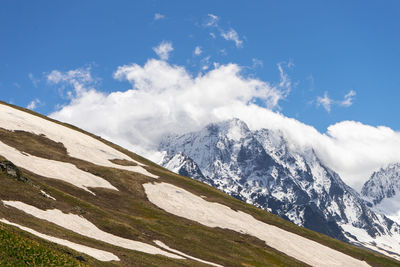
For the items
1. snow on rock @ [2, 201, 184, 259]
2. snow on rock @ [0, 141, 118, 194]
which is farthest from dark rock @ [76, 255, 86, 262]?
snow on rock @ [0, 141, 118, 194]

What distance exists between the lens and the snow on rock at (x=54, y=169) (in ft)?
310

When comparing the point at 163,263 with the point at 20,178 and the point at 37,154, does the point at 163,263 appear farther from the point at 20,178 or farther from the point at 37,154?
the point at 37,154

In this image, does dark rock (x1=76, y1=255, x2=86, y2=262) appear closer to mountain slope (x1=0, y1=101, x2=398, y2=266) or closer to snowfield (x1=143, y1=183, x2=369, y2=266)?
mountain slope (x1=0, y1=101, x2=398, y2=266)

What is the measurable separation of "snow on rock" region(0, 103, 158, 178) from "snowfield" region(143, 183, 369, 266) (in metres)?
16.7

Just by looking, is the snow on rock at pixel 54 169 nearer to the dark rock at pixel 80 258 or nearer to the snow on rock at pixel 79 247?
the snow on rock at pixel 79 247

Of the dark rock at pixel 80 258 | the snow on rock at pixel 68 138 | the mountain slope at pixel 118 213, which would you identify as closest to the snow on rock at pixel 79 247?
the mountain slope at pixel 118 213

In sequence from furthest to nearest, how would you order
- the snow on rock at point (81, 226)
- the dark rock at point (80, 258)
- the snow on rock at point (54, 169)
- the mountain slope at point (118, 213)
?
the snow on rock at point (54, 169) < the snow on rock at point (81, 226) < the mountain slope at point (118, 213) < the dark rock at point (80, 258)

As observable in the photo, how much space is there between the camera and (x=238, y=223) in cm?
11019

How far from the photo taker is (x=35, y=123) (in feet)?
467

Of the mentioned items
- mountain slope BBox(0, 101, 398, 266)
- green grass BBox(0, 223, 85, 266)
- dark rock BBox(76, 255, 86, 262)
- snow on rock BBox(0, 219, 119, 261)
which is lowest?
snow on rock BBox(0, 219, 119, 261)

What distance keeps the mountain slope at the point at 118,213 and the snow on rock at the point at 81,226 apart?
0.22 m

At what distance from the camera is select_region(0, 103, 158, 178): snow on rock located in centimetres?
12781

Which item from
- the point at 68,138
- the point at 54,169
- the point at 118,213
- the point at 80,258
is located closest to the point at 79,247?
the point at 80,258

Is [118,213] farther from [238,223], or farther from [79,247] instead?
[238,223]
